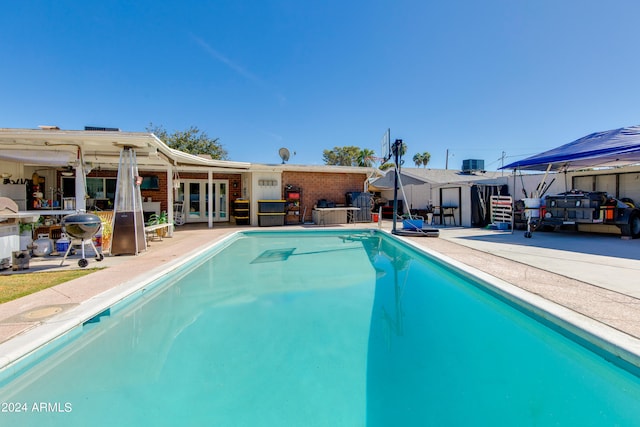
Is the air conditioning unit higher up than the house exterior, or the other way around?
the air conditioning unit

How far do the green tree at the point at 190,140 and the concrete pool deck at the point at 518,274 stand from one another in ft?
70.9

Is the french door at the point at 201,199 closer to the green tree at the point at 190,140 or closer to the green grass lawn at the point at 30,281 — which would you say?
the green grass lawn at the point at 30,281

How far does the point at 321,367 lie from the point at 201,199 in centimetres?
1252

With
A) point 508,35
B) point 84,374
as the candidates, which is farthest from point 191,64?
point 84,374

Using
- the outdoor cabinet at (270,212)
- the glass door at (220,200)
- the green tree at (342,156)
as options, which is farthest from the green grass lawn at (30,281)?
the green tree at (342,156)

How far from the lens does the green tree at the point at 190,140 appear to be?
26312 mm

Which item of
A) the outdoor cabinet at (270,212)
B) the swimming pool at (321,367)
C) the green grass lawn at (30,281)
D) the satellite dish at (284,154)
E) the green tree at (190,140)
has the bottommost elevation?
the swimming pool at (321,367)

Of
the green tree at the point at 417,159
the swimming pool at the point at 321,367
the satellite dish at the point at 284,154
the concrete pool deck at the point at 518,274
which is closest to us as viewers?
the swimming pool at the point at 321,367

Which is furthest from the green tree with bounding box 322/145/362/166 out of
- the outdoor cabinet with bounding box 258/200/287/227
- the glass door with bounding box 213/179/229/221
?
the outdoor cabinet with bounding box 258/200/287/227

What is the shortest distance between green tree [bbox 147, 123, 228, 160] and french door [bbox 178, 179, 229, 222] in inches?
546

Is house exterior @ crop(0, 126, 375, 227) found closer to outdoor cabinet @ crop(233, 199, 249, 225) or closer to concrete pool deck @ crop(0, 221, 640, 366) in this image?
outdoor cabinet @ crop(233, 199, 249, 225)

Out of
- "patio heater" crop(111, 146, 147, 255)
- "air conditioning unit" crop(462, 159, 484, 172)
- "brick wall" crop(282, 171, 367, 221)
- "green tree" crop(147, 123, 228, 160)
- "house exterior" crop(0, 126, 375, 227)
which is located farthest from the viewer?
"green tree" crop(147, 123, 228, 160)

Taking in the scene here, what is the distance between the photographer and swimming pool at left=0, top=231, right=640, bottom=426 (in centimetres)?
200

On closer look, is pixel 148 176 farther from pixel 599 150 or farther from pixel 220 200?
pixel 599 150
